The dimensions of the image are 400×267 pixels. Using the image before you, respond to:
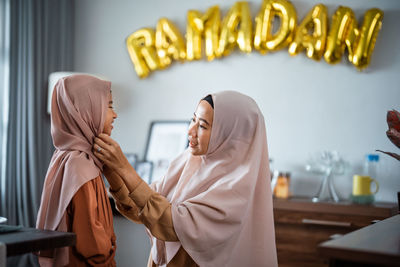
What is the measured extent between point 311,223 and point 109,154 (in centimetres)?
168

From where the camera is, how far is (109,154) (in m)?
1.57

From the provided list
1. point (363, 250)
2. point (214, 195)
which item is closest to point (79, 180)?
point (214, 195)

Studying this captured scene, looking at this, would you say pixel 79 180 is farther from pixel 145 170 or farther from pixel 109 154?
pixel 145 170

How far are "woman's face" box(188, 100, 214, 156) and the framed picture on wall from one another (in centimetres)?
190

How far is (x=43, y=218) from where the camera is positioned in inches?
59.7

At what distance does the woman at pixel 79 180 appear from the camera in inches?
56.7

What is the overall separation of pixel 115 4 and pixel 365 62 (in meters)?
2.45

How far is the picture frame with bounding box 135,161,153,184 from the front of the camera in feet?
12.2

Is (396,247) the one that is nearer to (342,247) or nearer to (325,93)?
(342,247)

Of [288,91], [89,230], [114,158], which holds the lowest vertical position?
[89,230]

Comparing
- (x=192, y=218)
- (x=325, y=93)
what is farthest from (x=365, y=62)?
(x=192, y=218)

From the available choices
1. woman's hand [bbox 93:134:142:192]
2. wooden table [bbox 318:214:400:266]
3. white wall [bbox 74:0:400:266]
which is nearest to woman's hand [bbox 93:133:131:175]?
woman's hand [bbox 93:134:142:192]

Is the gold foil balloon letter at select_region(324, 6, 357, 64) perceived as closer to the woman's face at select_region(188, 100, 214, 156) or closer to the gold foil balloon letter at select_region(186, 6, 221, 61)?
the gold foil balloon letter at select_region(186, 6, 221, 61)

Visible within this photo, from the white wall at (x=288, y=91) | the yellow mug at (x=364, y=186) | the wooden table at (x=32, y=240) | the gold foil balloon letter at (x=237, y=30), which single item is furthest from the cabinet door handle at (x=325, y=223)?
the wooden table at (x=32, y=240)
